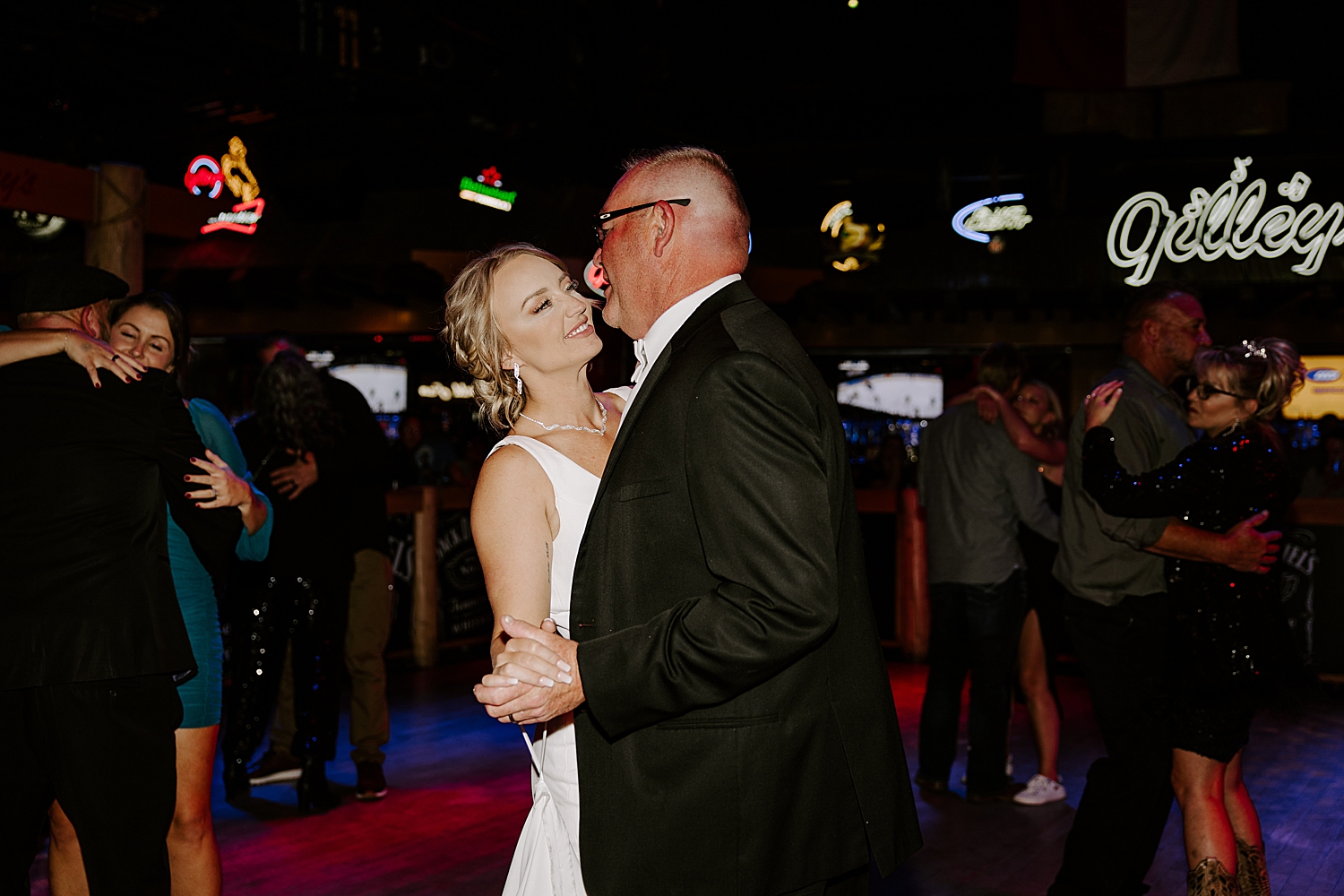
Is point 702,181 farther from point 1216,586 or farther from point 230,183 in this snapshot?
point 230,183

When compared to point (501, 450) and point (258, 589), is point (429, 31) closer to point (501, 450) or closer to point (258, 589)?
point (258, 589)

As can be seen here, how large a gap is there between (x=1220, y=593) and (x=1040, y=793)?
1.99m

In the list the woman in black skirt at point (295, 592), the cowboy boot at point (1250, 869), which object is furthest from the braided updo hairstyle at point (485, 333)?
the woman in black skirt at point (295, 592)

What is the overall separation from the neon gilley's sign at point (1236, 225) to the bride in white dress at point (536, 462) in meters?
8.42

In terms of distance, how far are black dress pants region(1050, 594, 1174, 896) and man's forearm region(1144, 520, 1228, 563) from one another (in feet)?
0.69

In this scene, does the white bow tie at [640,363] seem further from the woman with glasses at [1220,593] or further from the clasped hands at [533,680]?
the woman with glasses at [1220,593]

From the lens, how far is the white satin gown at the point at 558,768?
1.82 m

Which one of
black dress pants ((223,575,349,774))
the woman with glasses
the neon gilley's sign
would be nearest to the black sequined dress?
the woman with glasses

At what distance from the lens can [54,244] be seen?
14438mm

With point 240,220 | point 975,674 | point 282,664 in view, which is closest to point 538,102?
point 240,220

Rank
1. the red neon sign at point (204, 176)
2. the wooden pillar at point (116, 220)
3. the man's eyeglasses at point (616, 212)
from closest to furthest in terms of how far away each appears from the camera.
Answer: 1. the man's eyeglasses at point (616, 212)
2. the wooden pillar at point (116, 220)
3. the red neon sign at point (204, 176)

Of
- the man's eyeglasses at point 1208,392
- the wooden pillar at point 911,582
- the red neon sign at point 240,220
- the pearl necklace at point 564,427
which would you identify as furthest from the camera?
the red neon sign at point 240,220

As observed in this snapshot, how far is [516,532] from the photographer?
1.80 metres

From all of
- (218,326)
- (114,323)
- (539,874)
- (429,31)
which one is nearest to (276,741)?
(114,323)
